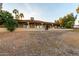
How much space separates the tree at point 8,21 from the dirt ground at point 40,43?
8 cm

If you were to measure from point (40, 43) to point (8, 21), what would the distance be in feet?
1.79

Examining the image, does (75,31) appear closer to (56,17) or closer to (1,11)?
(56,17)

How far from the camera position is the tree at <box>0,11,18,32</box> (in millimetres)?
5301

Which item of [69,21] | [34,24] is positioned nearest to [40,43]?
[34,24]

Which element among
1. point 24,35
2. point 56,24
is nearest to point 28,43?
point 24,35

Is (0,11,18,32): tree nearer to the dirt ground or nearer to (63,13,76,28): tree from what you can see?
the dirt ground

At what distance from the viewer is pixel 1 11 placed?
17.5 ft

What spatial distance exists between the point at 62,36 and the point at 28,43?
49cm

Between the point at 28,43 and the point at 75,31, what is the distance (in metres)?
0.68

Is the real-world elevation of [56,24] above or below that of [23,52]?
above

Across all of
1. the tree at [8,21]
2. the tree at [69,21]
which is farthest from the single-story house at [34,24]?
the tree at [69,21]

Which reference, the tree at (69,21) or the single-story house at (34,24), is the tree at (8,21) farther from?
the tree at (69,21)

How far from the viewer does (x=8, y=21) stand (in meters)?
5.31

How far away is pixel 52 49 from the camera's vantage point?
5.29 meters
